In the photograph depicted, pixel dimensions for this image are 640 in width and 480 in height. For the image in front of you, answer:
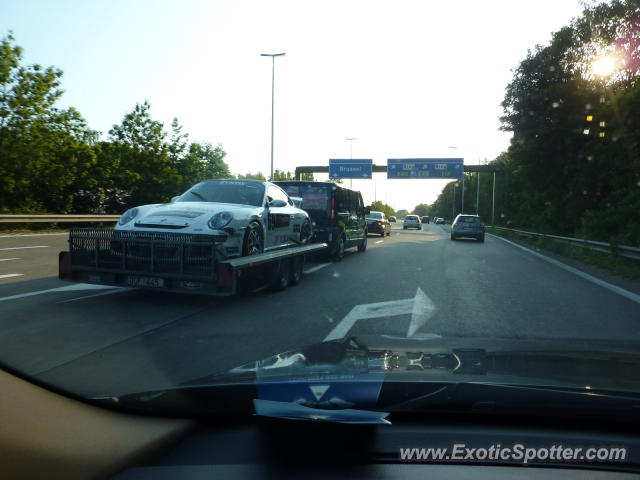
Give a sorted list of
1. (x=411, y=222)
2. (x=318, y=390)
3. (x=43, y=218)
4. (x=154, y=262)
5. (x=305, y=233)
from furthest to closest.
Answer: (x=411, y=222), (x=43, y=218), (x=305, y=233), (x=154, y=262), (x=318, y=390)

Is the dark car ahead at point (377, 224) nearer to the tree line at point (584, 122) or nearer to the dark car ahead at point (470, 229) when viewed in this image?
the dark car ahead at point (470, 229)

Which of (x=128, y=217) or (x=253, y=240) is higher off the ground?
(x=128, y=217)

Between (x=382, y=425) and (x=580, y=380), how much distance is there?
2.90 ft

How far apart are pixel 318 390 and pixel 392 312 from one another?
5.41 meters

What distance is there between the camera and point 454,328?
6344 mm

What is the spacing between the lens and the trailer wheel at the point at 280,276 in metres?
9.21

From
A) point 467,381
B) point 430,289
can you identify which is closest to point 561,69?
point 430,289

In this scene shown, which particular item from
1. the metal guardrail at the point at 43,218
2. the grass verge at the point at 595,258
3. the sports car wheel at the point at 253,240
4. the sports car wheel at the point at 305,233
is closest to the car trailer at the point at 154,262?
the sports car wheel at the point at 253,240

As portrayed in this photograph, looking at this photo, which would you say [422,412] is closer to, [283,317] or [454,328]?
[454,328]

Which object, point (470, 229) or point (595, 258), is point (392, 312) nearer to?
point (595, 258)

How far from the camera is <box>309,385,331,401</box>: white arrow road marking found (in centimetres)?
203

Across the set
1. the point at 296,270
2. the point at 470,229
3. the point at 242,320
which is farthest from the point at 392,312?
the point at 470,229
